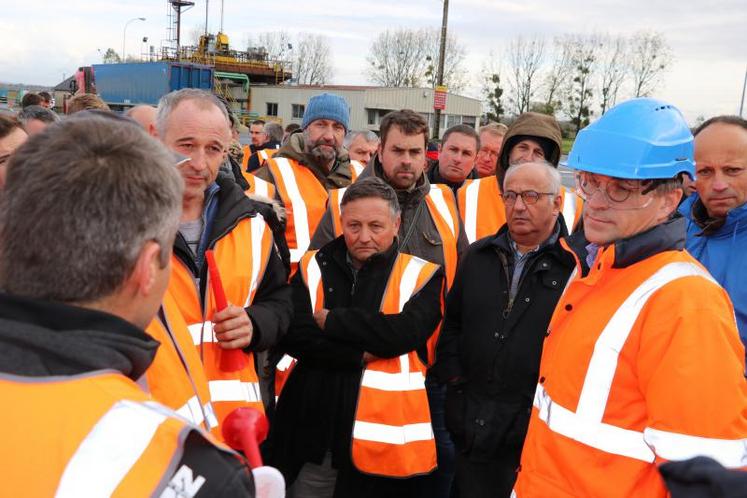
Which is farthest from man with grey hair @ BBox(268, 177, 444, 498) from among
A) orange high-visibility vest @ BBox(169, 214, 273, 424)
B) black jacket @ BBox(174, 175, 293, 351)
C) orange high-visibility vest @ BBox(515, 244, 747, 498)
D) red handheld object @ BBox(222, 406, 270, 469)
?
red handheld object @ BBox(222, 406, 270, 469)

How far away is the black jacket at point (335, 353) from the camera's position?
10.0 ft

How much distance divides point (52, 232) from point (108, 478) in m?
0.44

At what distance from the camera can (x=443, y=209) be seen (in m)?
4.02

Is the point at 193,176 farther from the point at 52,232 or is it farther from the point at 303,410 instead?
the point at 52,232

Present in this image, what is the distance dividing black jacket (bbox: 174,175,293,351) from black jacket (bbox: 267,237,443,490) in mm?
323

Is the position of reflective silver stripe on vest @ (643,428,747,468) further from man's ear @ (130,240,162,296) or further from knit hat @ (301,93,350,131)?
knit hat @ (301,93,350,131)

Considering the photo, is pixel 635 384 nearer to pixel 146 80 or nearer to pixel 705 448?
pixel 705 448

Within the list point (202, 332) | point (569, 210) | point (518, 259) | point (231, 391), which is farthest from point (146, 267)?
point (569, 210)

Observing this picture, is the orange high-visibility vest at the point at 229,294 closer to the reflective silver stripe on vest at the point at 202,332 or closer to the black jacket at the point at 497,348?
the reflective silver stripe on vest at the point at 202,332

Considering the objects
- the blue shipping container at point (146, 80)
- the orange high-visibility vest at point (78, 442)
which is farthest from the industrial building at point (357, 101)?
the orange high-visibility vest at point (78, 442)

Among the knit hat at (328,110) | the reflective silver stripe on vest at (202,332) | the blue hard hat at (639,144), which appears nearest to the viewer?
the blue hard hat at (639,144)

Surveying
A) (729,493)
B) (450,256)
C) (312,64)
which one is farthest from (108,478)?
(312,64)

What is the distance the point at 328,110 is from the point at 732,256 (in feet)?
9.84

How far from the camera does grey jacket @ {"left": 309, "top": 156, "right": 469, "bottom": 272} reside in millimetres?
3771
